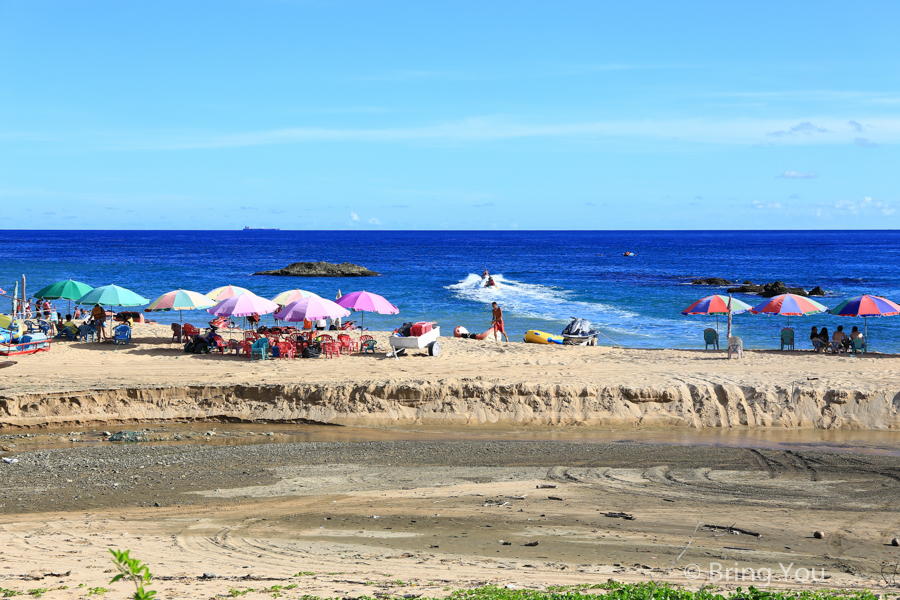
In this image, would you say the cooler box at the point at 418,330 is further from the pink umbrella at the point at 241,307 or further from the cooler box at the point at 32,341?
the cooler box at the point at 32,341

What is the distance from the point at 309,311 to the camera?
61.4 feet

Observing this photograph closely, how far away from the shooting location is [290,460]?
12305 mm

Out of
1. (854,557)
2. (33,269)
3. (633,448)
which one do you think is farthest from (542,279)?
(854,557)

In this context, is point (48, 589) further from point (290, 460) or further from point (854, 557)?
point (854, 557)

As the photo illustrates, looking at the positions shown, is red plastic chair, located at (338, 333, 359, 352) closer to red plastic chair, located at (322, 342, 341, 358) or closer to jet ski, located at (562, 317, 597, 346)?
red plastic chair, located at (322, 342, 341, 358)

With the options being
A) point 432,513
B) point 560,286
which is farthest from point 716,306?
point 560,286

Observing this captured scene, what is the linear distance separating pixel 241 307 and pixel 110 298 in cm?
423

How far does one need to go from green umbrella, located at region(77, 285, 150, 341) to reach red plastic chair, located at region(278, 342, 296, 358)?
4503 mm

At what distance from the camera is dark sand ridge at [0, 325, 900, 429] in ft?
49.3

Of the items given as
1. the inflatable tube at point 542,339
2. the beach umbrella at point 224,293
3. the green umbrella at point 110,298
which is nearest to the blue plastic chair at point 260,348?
the beach umbrella at point 224,293

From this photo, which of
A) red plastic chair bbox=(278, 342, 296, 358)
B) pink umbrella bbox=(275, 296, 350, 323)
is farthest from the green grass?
red plastic chair bbox=(278, 342, 296, 358)

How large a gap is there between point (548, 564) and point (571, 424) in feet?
25.1

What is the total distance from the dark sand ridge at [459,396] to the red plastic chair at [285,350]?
164 centimetres

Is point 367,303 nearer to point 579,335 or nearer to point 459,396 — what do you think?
point 459,396
